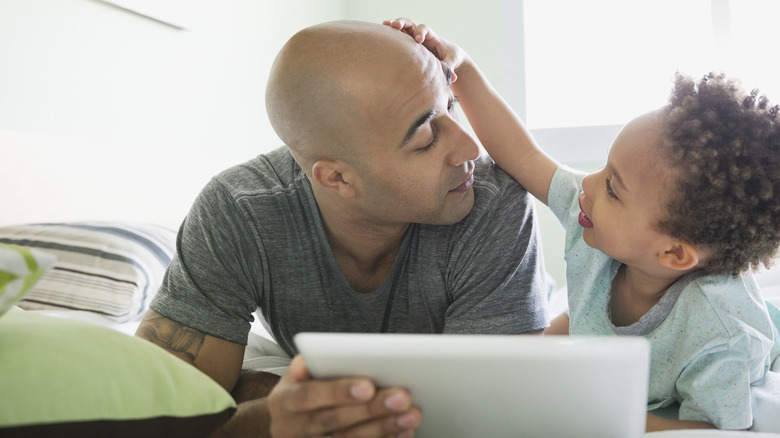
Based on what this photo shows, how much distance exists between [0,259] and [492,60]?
3.08 metres

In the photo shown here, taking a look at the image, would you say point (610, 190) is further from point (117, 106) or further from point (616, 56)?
point (616, 56)

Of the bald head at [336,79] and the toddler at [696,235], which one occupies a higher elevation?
the bald head at [336,79]

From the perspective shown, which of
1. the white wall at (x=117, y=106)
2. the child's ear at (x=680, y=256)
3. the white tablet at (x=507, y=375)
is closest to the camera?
the white tablet at (x=507, y=375)

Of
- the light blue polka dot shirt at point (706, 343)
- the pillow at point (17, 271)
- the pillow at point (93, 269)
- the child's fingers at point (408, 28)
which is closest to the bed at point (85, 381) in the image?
the pillow at point (17, 271)

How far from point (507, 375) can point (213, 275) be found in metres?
0.76

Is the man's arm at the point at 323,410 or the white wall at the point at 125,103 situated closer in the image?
the man's arm at the point at 323,410

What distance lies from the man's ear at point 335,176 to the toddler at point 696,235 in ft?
1.46

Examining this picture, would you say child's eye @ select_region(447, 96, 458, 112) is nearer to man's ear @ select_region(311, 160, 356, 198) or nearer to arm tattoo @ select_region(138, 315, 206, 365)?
man's ear @ select_region(311, 160, 356, 198)

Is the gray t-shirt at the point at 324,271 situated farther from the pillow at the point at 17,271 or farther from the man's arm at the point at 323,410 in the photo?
the pillow at the point at 17,271

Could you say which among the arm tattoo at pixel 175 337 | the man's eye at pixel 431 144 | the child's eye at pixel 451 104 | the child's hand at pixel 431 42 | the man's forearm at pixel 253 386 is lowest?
the man's forearm at pixel 253 386

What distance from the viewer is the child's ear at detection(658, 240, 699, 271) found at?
3.94 feet

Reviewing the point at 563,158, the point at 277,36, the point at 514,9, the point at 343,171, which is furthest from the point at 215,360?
the point at 514,9

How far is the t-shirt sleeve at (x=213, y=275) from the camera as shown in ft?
4.25

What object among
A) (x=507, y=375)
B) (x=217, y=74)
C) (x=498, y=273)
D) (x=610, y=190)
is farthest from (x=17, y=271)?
(x=217, y=74)
